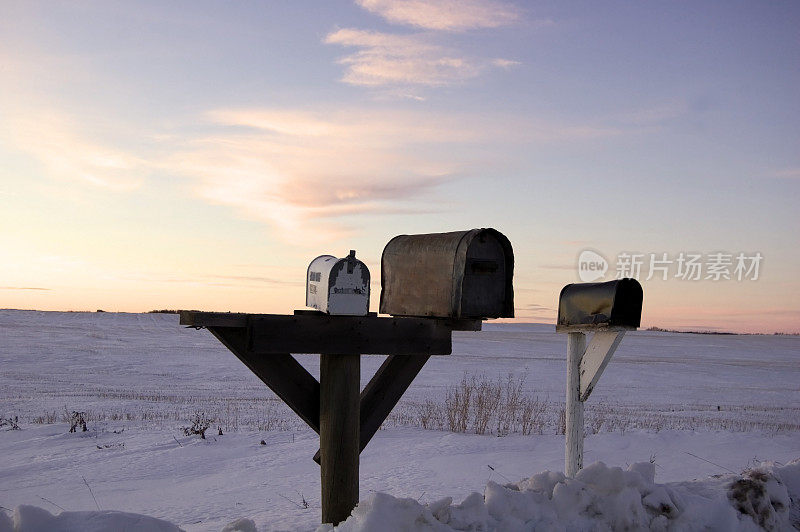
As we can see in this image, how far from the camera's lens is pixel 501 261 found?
403cm

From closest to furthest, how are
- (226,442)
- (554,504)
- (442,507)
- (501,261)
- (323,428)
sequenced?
1. (442,507)
2. (554,504)
3. (323,428)
4. (501,261)
5. (226,442)

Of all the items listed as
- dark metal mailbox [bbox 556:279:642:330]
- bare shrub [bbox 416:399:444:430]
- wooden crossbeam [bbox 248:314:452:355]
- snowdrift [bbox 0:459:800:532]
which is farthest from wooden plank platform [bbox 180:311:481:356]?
bare shrub [bbox 416:399:444:430]

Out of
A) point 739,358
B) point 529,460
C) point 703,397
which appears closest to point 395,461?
point 529,460

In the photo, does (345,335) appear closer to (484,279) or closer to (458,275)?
(458,275)

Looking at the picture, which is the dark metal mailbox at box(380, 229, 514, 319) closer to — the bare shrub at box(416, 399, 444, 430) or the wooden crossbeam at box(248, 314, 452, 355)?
the wooden crossbeam at box(248, 314, 452, 355)

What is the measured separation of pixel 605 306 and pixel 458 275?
3.15ft

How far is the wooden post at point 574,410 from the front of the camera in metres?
4.38

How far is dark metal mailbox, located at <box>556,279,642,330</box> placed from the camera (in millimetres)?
4211

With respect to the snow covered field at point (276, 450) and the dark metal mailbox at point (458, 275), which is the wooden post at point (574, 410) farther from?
the dark metal mailbox at point (458, 275)

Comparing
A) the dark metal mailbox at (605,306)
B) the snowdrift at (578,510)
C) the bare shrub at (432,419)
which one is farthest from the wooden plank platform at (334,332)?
the bare shrub at (432,419)

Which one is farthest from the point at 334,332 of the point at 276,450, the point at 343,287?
the point at 276,450

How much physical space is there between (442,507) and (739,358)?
31.1m

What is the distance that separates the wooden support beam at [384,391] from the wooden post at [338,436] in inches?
6.9

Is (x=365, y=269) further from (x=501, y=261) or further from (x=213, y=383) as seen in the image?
(x=213, y=383)
